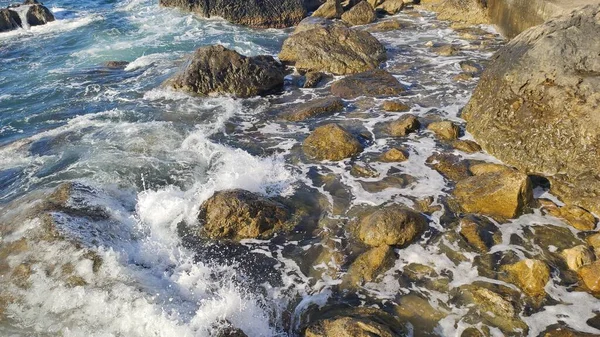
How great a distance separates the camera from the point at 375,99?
10.5 metres

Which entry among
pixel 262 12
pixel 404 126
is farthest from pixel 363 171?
pixel 262 12

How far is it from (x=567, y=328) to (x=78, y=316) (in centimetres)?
544

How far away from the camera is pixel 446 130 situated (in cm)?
859

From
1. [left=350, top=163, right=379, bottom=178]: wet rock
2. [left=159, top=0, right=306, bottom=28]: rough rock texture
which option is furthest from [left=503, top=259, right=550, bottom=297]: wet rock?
[left=159, top=0, right=306, bottom=28]: rough rock texture

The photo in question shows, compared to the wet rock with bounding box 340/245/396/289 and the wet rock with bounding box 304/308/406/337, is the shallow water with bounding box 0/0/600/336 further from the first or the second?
the wet rock with bounding box 304/308/406/337

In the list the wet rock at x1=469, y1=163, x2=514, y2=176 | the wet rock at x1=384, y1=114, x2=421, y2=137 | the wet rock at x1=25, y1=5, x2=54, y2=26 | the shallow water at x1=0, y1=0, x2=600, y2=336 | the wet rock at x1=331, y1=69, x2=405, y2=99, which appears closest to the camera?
the shallow water at x1=0, y1=0, x2=600, y2=336

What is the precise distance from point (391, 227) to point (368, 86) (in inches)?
227

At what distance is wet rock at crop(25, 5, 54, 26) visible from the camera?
1967cm

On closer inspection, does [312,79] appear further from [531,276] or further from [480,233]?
[531,276]

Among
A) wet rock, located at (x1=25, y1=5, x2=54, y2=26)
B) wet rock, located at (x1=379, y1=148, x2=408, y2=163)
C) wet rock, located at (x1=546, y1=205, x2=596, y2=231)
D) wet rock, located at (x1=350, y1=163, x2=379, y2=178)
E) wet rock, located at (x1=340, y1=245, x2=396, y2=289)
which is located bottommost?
wet rock, located at (x1=340, y1=245, x2=396, y2=289)

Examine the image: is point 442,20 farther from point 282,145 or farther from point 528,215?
point 528,215

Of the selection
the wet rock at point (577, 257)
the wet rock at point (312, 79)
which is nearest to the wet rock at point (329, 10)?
the wet rock at point (312, 79)

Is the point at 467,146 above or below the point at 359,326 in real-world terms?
above

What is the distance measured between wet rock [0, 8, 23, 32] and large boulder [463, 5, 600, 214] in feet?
66.4
